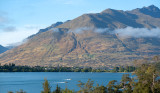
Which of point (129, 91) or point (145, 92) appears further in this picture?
point (129, 91)

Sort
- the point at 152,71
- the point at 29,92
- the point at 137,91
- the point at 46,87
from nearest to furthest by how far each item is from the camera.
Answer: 1. the point at 46,87
2. the point at 137,91
3. the point at 152,71
4. the point at 29,92

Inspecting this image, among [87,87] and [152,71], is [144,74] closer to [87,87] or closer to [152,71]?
[152,71]

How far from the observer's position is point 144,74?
7712 cm

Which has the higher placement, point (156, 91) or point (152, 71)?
point (152, 71)

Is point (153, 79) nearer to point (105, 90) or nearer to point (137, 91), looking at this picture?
point (137, 91)

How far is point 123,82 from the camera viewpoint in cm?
7781

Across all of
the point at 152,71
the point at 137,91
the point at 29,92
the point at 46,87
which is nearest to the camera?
the point at 46,87

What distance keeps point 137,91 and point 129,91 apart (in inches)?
168

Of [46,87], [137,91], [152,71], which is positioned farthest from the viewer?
[152,71]

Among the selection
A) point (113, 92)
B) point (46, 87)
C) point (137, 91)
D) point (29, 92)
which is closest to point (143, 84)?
point (137, 91)

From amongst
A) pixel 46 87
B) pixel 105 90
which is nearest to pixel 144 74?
pixel 105 90

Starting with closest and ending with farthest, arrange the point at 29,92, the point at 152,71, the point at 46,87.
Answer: the point at 46,87, the point at 152,71, the point at 29,92

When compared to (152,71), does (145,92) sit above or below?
below

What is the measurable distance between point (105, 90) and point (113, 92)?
2.29 metres
